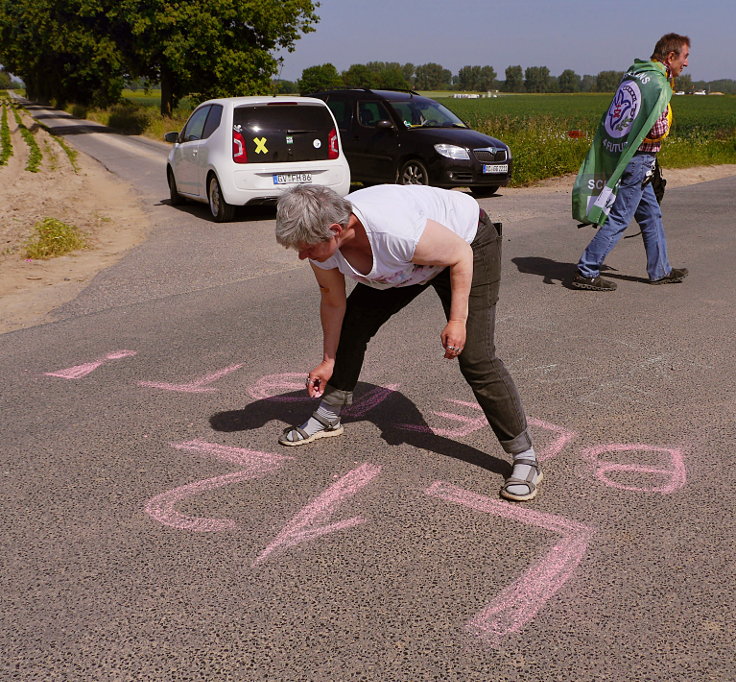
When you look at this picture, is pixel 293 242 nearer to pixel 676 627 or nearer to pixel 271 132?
pixel 676 627

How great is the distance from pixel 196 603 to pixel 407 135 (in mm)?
12445

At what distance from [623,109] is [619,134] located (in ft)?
0.69

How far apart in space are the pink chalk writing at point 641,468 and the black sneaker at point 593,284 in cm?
361

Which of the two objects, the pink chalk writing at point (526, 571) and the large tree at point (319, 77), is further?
the large tree at point (319, 77)

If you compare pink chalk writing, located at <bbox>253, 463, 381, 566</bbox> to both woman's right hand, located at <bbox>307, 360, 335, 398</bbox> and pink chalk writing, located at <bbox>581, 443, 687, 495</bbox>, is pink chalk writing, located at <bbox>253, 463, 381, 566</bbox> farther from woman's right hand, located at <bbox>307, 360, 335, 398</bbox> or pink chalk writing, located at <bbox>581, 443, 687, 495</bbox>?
pink chalk writing, located at <bbox>581, 443, 687, 495</bbox>

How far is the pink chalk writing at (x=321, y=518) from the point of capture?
3.04 m

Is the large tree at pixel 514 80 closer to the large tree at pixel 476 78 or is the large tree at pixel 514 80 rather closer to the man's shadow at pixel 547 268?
the large tree at pixel 476 78

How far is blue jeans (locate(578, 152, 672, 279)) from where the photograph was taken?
22.5 feet

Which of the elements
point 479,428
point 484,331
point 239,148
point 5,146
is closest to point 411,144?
point 239,148

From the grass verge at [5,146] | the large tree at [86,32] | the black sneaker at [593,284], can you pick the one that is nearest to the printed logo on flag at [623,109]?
the black sneaker at [593,284]

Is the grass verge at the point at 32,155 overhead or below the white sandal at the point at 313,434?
overhead

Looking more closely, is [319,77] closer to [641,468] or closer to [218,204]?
[218,204]

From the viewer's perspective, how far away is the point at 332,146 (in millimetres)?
11836

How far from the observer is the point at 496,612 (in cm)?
259
